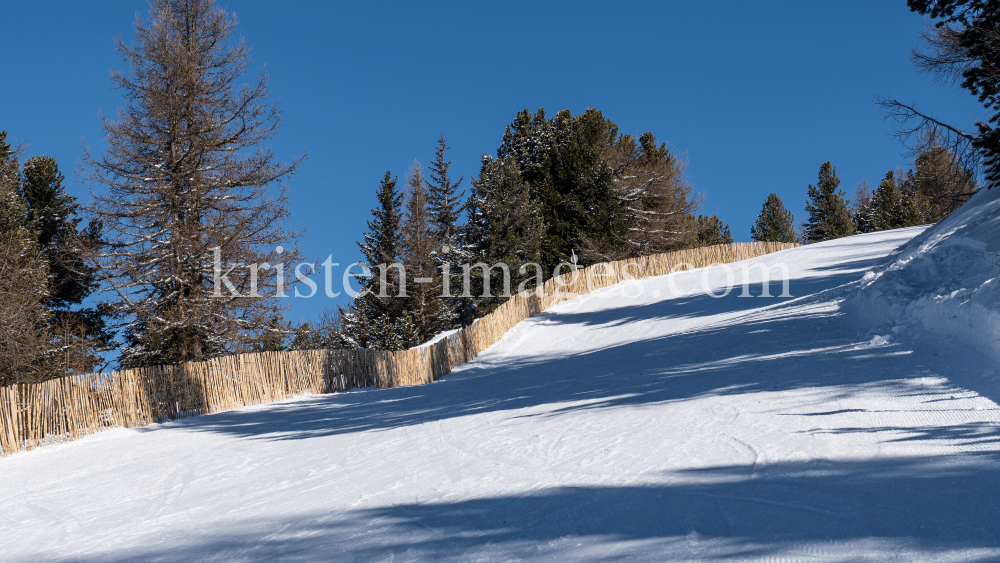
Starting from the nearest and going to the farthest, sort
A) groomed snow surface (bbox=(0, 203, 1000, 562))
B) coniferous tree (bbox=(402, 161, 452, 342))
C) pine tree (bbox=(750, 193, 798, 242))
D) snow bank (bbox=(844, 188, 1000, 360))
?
groomed snow surface (bbox=(0, 203, 1000, 562))
snow bank (bbox=(844, 188, 1000, 360))
coniferous tree (bbox=(402, 161, 452, 342))
pine tree (bbox=(750, 193, 798, 242))

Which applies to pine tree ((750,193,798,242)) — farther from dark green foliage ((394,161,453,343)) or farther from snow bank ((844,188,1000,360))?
snow bank ((844,188,1000,360))

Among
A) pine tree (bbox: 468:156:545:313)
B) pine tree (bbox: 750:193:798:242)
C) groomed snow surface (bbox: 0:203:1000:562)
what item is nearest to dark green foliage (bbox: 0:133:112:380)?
groomed snow surface (bbox: 0:203:1000:562)

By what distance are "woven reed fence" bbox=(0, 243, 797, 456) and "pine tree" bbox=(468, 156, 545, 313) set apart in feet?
48.9

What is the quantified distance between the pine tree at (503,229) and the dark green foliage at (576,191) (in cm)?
208

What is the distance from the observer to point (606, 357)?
1333cm

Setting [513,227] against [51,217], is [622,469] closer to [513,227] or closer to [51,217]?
[51,217]

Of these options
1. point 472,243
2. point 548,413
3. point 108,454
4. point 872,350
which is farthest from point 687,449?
point 472,243

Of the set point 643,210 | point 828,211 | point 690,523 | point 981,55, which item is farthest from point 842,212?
point 690,523

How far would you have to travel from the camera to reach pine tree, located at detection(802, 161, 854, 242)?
180 ft

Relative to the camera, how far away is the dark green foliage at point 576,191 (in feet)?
134

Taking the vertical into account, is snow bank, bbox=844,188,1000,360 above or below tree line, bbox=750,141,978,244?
below

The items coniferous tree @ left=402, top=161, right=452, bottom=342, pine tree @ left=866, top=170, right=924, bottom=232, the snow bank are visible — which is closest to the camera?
the snow bank

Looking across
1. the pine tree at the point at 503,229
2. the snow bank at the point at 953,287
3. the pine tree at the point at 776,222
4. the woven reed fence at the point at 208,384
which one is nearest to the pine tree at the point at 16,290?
the woven reed fence at the point at 208,384

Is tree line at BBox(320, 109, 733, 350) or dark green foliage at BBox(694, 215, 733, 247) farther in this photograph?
dark green foliage at BBox(694, 215, 733, 247)
